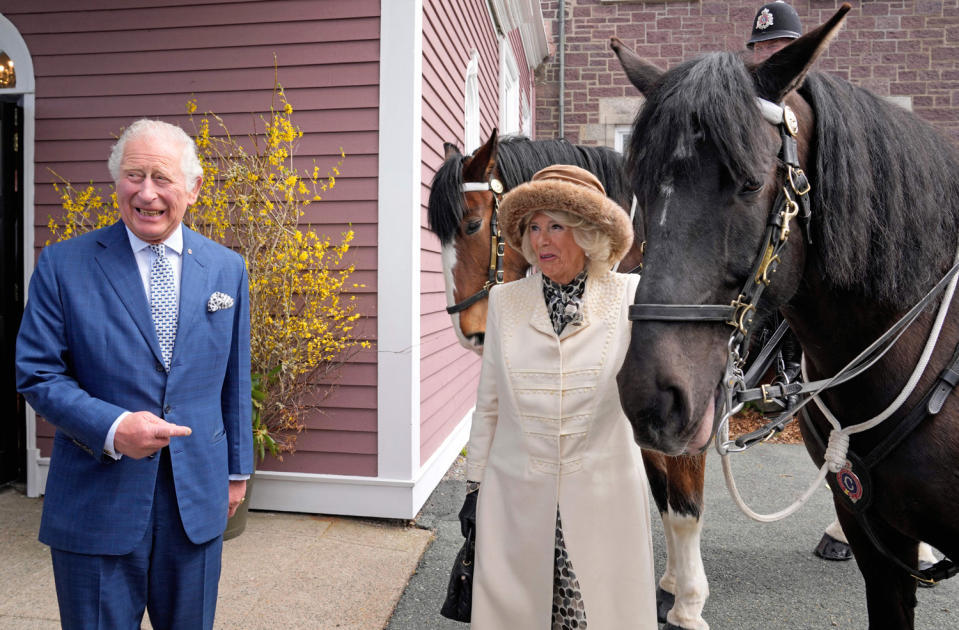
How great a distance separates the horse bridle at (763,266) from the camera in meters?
1.22

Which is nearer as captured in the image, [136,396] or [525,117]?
[136,396]

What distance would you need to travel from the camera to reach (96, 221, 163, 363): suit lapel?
1.54 meters

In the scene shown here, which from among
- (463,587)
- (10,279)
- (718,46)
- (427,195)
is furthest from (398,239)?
(718,46)

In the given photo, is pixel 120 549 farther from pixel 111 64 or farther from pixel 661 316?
pixel 111 64

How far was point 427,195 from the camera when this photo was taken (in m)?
4.14

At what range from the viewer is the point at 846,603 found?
2.96m

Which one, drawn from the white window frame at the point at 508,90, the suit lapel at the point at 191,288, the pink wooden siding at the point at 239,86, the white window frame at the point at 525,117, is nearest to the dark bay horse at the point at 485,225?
the pink wooden siding at the point at 239,86

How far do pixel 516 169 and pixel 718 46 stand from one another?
8.65 m

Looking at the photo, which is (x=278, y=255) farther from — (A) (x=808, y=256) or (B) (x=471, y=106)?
(B) (x=471, y=106)

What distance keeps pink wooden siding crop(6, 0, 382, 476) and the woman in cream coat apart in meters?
2.17

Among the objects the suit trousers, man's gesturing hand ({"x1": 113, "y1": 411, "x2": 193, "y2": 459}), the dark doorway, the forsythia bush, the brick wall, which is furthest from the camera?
the brick wall

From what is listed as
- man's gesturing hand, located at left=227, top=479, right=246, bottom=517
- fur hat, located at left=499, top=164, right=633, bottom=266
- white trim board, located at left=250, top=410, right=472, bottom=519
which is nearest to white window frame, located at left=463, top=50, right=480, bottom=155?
white trim board, located at left=250, top=410, right=472, bottom=519

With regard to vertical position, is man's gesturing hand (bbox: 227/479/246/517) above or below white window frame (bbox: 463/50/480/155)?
below

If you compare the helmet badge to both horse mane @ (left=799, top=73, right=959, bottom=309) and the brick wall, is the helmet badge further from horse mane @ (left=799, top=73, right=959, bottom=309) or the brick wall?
the brick wall
